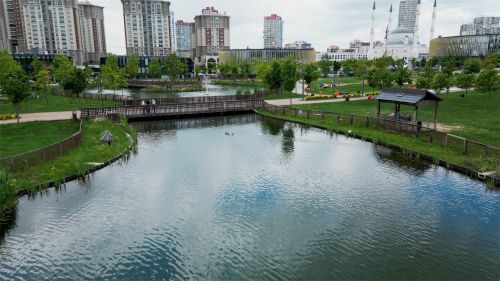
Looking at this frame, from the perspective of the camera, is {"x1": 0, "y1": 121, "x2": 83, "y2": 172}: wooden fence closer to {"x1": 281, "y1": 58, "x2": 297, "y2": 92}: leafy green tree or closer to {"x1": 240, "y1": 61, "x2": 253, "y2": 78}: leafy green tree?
{"x1": 281, "y1": 58, "x2": 297, "y2": 92}: leafy green tree

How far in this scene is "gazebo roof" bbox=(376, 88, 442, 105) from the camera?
111 feet

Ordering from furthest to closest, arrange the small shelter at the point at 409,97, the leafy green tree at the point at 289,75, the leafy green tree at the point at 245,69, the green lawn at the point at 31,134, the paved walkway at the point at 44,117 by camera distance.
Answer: the leafy green tree at the point at 245,69, the leafy green tree at the point at 289,75, the paved walkway at the point at 44,117, the small shelter at the point at 409,97, the green lawn at the point at 31,134

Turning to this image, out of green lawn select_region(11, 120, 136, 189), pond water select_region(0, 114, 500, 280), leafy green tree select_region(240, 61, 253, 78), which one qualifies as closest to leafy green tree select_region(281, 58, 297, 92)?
green lawn select_region(11, 120, 136, 189)

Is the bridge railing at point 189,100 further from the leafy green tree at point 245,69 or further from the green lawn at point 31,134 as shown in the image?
the leafy green tree at point 245,69

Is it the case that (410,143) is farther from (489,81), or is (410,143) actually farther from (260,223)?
(489,81)

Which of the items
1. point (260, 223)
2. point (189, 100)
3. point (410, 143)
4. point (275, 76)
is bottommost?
point (260, 223)

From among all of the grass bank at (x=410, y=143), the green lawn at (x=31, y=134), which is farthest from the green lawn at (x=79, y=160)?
the grass bank at (x=410, y=143)

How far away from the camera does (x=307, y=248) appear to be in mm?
15906

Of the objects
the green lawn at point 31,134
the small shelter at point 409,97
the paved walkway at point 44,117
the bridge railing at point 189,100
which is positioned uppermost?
the small shelter at point 409,97

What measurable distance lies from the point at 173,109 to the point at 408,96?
97.8 ft

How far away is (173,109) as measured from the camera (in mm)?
49781

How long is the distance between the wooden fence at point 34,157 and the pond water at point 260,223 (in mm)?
2657

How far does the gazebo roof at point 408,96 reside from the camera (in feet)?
111

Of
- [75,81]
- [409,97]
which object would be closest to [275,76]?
[75,81]
